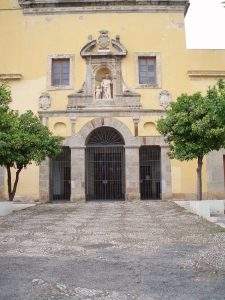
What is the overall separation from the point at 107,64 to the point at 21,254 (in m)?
16.1

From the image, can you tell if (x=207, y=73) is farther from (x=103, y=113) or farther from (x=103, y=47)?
(x=103, y=113)

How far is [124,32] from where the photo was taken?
22.2 meters

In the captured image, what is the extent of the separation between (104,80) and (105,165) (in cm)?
422

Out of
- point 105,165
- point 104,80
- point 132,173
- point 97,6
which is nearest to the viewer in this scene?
point 132,173

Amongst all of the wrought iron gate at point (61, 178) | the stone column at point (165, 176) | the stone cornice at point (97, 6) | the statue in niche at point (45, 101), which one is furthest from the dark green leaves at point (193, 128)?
the stone cornice at point (97, 6)

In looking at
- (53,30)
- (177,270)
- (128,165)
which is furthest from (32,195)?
(177,270)

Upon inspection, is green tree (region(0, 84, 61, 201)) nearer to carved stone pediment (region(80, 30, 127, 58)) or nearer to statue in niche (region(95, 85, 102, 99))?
statue in niche (region(95, 85, 102, 99))

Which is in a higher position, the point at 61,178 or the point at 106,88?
the point at 106,88

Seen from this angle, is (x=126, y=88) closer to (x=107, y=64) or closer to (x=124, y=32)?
(x=107, y=64)

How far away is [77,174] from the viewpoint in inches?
829

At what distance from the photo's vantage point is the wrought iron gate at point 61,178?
22.8m

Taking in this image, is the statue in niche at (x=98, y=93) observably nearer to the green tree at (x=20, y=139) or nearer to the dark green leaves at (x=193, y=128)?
the green tree at (x=20, y=139)

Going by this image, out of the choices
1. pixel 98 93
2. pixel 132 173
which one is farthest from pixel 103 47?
pixel 132 173

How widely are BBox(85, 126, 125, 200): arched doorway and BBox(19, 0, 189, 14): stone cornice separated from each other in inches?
232
